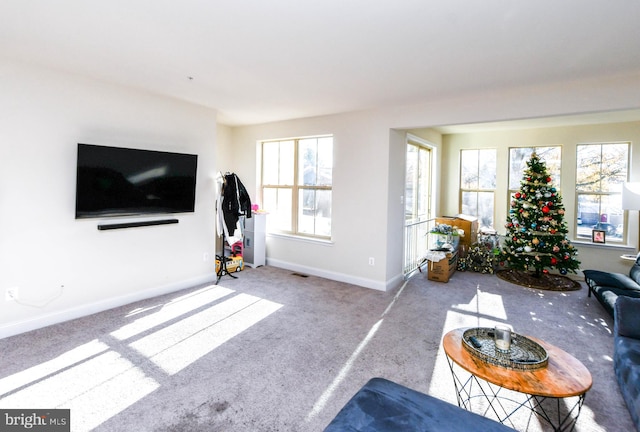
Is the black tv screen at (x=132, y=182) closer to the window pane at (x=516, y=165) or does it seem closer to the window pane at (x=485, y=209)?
the window pane at (x=485, y=209)

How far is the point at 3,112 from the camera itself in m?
2.83

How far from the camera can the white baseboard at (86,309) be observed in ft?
9.73

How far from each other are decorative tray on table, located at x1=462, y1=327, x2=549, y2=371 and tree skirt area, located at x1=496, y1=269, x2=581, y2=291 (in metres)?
3.21

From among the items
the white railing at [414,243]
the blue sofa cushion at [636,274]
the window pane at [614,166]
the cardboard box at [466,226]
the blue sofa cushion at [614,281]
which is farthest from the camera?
the cardboard box at [466,226]

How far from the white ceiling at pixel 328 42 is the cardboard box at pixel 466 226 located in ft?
9.23

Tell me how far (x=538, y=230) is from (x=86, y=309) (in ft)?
19.2

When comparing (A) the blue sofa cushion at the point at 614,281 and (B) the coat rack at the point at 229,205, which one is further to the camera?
(B) the coat rack at the point at 229,205

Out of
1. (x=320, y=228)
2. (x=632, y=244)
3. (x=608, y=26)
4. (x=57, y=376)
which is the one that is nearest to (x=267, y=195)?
(x=320, y=228)

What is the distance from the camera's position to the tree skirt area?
4.66 meters

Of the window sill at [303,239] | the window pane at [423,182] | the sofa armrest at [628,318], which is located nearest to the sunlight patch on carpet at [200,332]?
the window sill at [303,239]

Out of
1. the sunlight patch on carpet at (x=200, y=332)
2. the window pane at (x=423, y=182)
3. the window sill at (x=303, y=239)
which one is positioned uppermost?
the window pane at (x=423, y=182)

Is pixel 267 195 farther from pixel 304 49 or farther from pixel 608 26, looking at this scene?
pixel 608 26

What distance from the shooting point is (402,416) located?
1.43 m
